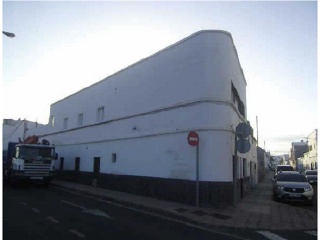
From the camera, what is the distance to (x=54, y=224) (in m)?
8.95

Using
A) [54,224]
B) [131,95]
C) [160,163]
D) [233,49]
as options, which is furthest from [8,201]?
[233,49]

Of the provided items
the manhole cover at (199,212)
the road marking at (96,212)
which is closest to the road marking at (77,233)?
the road marking at (96,212)

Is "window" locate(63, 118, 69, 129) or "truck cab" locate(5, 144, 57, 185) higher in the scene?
"window" locate(63, 118, 69, 129)

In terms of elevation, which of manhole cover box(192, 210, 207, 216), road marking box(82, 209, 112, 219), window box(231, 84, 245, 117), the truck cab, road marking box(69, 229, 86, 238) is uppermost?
window box(231, 84, 245, 117)

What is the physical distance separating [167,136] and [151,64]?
432cm

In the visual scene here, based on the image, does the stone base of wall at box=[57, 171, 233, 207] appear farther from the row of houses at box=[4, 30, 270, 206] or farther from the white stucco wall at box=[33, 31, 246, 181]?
the white stucco wall at box=[33, 31, 246, 181]

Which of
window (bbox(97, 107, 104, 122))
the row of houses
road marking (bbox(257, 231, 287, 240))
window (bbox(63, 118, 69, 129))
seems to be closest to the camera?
road marking (bbox(257, 231, 287, 240))

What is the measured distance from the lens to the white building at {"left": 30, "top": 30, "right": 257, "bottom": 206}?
13.6 meters

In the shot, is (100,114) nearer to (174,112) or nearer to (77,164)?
(77,164)

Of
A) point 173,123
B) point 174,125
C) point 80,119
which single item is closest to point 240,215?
point 174,125

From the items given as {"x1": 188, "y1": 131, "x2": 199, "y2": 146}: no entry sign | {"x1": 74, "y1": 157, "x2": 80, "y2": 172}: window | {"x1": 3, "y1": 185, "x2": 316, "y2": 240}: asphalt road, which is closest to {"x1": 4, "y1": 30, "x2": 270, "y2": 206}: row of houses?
{"x1": 188, "y1": 131, "x2": 199, "y2": 146}: no entry sign

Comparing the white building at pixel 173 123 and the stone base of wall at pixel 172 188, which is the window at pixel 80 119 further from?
the stone base of wall at pixel 172 188

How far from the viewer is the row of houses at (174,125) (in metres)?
13.6

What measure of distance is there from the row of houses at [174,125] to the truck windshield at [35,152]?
277cm
